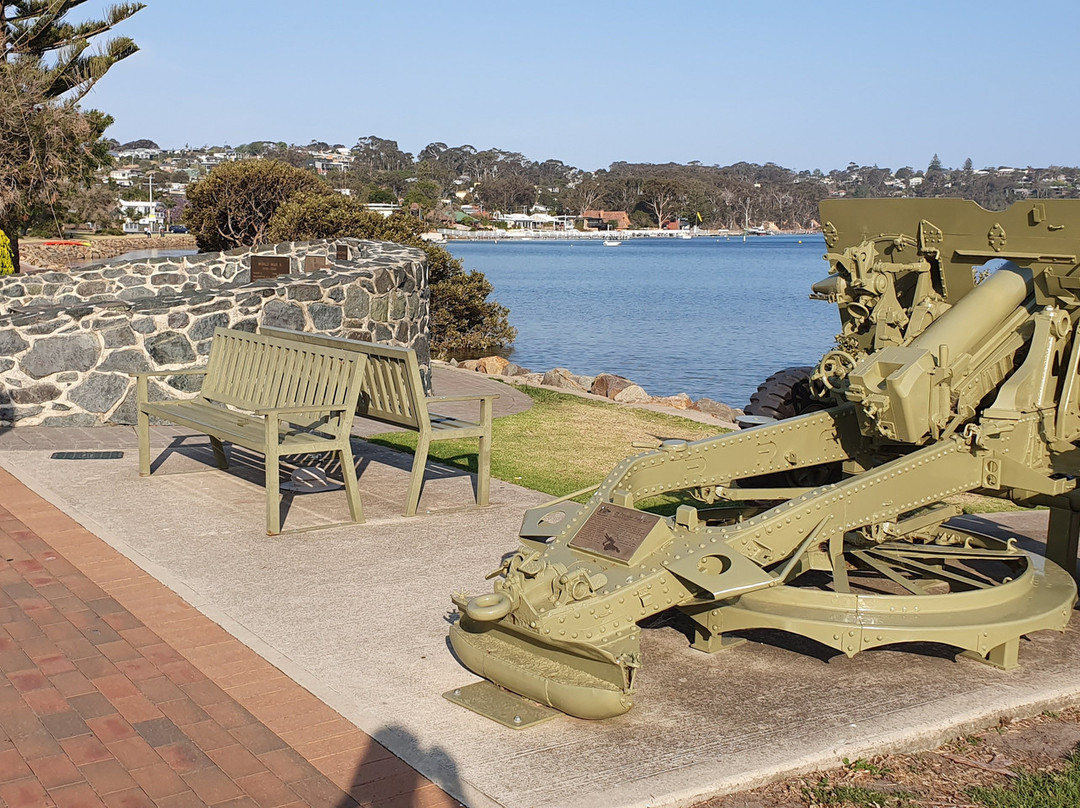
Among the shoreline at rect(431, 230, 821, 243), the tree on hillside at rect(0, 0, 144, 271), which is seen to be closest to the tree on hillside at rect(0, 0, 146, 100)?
the tree on hillside at rect(0, 0, 144, 271)

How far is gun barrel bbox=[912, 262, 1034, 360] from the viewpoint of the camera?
536cm

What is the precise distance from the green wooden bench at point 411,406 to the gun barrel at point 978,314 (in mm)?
3008

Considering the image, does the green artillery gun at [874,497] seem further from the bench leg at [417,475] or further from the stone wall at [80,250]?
the stone wall at [80,250]

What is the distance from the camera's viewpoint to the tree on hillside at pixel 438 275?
89.9ft

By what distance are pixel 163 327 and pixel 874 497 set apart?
753 centimetres

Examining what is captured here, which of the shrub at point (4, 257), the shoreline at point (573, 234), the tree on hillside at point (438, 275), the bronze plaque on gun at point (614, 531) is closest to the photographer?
the bronze plaque on gun at point (614, 531)

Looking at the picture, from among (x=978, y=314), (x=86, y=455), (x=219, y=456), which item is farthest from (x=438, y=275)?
(x=978, y=314)

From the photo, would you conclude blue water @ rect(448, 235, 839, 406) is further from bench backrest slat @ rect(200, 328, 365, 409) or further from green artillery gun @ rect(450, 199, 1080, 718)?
green artillery gun @ rect(450, 199, 1080, 718)

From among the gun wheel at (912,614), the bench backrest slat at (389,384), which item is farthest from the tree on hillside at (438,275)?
the gun wheel at (912,614)

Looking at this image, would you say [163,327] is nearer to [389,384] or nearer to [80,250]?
[389,384]

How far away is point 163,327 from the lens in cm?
1065

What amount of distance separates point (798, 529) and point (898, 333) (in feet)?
4.82

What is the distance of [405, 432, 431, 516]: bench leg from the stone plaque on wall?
6528 mm

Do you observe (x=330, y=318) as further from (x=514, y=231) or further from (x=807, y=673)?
(x=514, y=231)
